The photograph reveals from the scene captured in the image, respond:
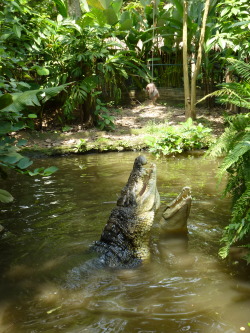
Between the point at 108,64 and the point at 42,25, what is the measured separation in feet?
11.3

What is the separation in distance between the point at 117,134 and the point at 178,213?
5.80 m

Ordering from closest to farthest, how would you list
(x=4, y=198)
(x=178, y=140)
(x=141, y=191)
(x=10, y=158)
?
(x=10, y=158)
(x=4, y=198)
(x=141, y=191)
(x=178, y=140)

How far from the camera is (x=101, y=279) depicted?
297cm

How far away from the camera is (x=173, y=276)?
9.79 feet

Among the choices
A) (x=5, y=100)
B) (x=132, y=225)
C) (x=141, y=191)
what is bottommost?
(x=132, y=225)

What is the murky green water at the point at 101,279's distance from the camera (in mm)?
2382

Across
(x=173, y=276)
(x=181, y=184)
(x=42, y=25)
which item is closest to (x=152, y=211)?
(x=173, y=276)

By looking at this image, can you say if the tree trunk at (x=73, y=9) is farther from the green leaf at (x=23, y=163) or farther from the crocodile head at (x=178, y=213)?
the green leaf at (x=23, y=163)

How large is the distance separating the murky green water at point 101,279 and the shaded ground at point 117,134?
3166 millimetres

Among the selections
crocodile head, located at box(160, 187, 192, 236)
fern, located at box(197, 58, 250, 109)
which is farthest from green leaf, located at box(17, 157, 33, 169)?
fern, located at box(197, 58, 250, 109)

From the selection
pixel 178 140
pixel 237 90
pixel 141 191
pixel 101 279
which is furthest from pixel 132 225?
pixel 178 140

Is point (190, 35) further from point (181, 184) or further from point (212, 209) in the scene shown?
point (212, 209)

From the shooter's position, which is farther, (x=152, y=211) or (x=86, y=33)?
(x=86, y=33)

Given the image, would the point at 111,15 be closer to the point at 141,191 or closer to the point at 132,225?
the point at 141,191
